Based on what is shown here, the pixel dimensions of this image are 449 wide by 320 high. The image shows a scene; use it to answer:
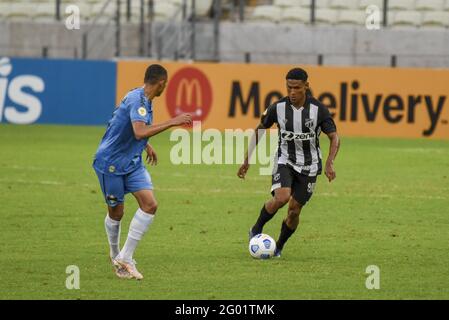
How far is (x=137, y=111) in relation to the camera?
1061 cm

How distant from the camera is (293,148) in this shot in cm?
1241

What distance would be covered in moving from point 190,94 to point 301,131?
16.1 metres

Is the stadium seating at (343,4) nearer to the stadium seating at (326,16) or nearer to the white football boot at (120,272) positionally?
the stadium seating at (326,16)

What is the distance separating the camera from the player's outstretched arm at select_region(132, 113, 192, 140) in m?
10.2

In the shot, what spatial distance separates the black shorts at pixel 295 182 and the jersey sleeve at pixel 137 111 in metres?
2.16

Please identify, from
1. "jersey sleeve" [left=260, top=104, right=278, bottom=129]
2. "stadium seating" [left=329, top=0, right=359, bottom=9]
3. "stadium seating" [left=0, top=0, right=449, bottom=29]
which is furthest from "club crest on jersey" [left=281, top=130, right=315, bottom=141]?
"stadium seating" [left=329, top=0, right=359, bottom=9]

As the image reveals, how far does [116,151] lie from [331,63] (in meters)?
20.3

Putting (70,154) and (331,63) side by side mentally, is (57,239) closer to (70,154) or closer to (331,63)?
(70,154)

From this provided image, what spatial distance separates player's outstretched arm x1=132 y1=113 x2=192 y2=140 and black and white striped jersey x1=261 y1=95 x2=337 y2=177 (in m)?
2.09

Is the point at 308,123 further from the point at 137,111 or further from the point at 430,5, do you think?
the point at 430,5

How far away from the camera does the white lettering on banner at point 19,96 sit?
93.4 feet

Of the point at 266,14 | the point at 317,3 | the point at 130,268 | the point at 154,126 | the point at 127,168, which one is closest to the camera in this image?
the point at 154,126

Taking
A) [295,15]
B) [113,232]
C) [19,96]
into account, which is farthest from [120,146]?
[295,15]

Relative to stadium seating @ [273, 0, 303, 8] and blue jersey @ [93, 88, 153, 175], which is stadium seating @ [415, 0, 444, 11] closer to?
stadium seating @ [273, 0, 303, 8]
